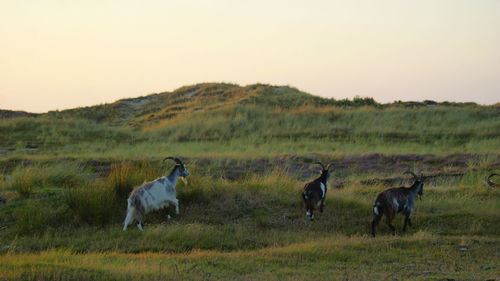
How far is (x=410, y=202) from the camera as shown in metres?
10.8

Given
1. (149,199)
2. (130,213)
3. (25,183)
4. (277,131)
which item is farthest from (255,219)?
(277,131)

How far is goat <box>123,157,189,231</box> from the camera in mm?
10539

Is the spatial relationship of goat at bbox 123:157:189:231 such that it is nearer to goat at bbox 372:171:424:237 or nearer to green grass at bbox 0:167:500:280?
green grass at bbox 0:167:500:280

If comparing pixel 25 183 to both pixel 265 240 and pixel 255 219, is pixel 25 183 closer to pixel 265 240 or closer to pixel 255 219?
pixel 255 219

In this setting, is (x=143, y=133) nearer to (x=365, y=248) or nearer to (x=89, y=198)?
(x=89, y=198)

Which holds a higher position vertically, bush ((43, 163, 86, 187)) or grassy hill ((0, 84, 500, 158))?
grassy hill ((0, 84, 500, 158))

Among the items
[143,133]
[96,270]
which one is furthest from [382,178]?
[143,133]

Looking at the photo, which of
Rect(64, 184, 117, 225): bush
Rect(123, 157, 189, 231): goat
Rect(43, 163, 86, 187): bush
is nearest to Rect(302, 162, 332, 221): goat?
Rect(123, 157, 189, 231): goat

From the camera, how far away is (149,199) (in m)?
10.8

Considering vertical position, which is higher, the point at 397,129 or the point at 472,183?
the point at 397,129

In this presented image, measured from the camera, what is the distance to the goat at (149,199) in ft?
34.6

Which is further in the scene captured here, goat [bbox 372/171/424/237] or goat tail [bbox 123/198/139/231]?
goat tail [bbox 123/198/139/231]

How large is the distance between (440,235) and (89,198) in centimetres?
802

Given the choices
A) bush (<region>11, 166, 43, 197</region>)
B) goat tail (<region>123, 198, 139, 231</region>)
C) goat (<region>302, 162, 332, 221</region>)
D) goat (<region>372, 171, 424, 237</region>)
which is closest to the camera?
goat (<region>372, 171, 424, 237</region>)
